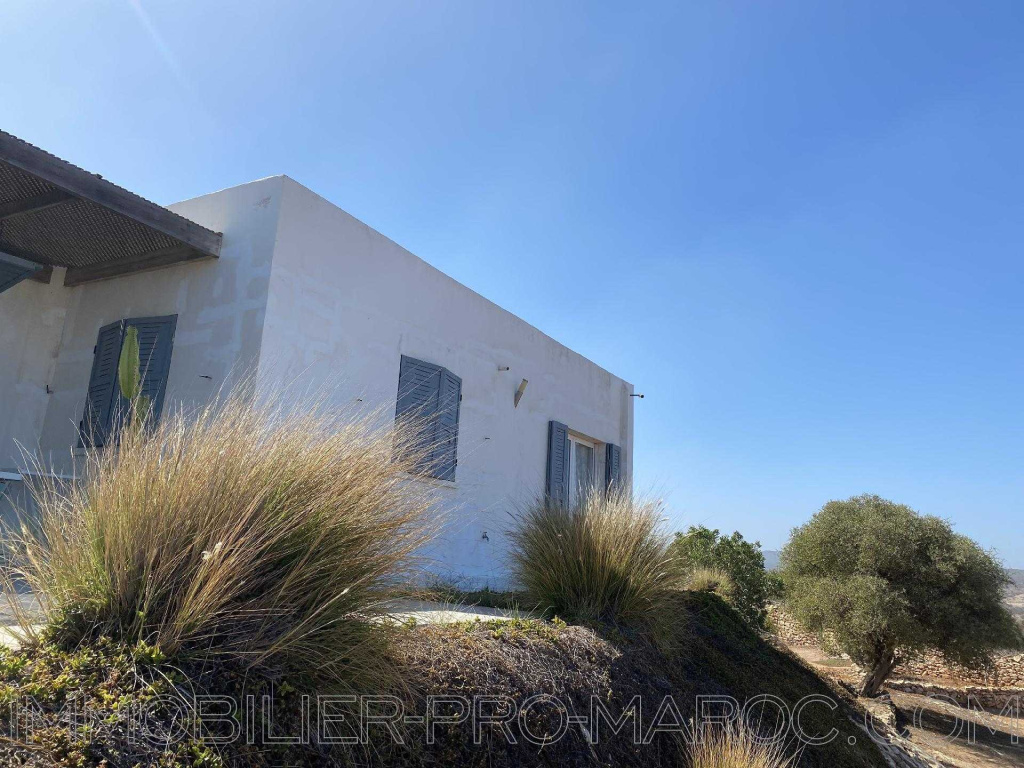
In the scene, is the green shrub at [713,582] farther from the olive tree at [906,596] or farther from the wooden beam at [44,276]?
the wooden beam at [44,276]

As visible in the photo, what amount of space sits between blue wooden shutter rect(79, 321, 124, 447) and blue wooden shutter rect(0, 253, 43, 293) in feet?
2.39

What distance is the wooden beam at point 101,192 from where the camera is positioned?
13.9 ft

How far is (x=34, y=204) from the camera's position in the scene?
15.8 ft

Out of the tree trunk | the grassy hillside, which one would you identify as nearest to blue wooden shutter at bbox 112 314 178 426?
the grassy hillside

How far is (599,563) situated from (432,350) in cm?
309

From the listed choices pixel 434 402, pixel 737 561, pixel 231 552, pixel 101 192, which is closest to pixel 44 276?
pixel 101 192

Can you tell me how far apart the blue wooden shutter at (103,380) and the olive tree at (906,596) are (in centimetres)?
1192

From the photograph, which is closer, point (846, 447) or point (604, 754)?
point (604, 754)

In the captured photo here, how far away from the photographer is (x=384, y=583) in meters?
2.55

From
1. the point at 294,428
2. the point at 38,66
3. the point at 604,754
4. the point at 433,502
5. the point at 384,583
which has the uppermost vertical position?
the point at 38,66

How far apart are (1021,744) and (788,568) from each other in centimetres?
453

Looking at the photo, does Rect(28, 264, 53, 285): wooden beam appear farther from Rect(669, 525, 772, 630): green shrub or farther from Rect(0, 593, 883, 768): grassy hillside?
Rect(669, 525, 772, 630): green shrub

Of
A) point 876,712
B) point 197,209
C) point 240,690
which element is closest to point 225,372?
point 197,209

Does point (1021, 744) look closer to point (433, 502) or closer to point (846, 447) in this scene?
point (846, 447)
